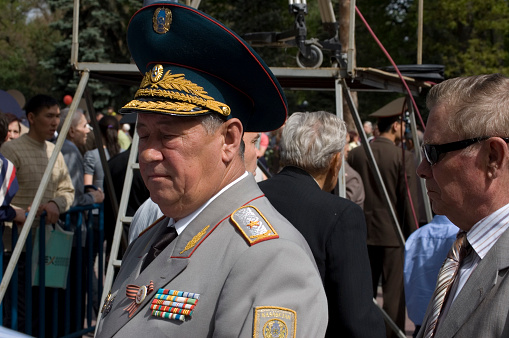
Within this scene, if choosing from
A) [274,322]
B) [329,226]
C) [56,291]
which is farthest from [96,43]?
[274,322]

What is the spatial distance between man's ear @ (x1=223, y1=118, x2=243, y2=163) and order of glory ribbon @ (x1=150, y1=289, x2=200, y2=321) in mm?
423

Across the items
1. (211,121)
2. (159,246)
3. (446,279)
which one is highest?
(211,121)

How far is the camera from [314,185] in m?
3.44

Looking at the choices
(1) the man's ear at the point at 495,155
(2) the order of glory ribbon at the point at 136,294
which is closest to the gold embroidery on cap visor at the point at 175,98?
(2) the order of glory ribbon at the point at 136,294

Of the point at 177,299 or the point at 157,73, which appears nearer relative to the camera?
the point at 177,299

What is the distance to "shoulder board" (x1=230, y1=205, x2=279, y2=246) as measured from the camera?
179 cm

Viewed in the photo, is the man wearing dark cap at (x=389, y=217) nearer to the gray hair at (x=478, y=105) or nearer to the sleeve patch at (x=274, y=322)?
the gray hair at (x=478, y=105)

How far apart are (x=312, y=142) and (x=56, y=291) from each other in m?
2.87

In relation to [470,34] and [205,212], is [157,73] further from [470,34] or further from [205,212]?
[470,34]

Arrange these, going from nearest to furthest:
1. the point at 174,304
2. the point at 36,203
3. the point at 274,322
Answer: the point at 274,322
the point at 174,304
the point at 36,203

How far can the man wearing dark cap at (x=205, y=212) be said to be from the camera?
1.71 m

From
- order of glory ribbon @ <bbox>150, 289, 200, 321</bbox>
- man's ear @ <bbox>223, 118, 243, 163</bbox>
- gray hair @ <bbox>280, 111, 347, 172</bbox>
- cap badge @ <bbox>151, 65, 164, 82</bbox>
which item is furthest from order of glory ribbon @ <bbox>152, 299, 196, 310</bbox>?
gray hair @ <bbox>280, 111, 347, 172</bbox>

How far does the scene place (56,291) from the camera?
541cm

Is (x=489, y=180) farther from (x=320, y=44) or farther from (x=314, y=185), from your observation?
(x=320, y=44)
